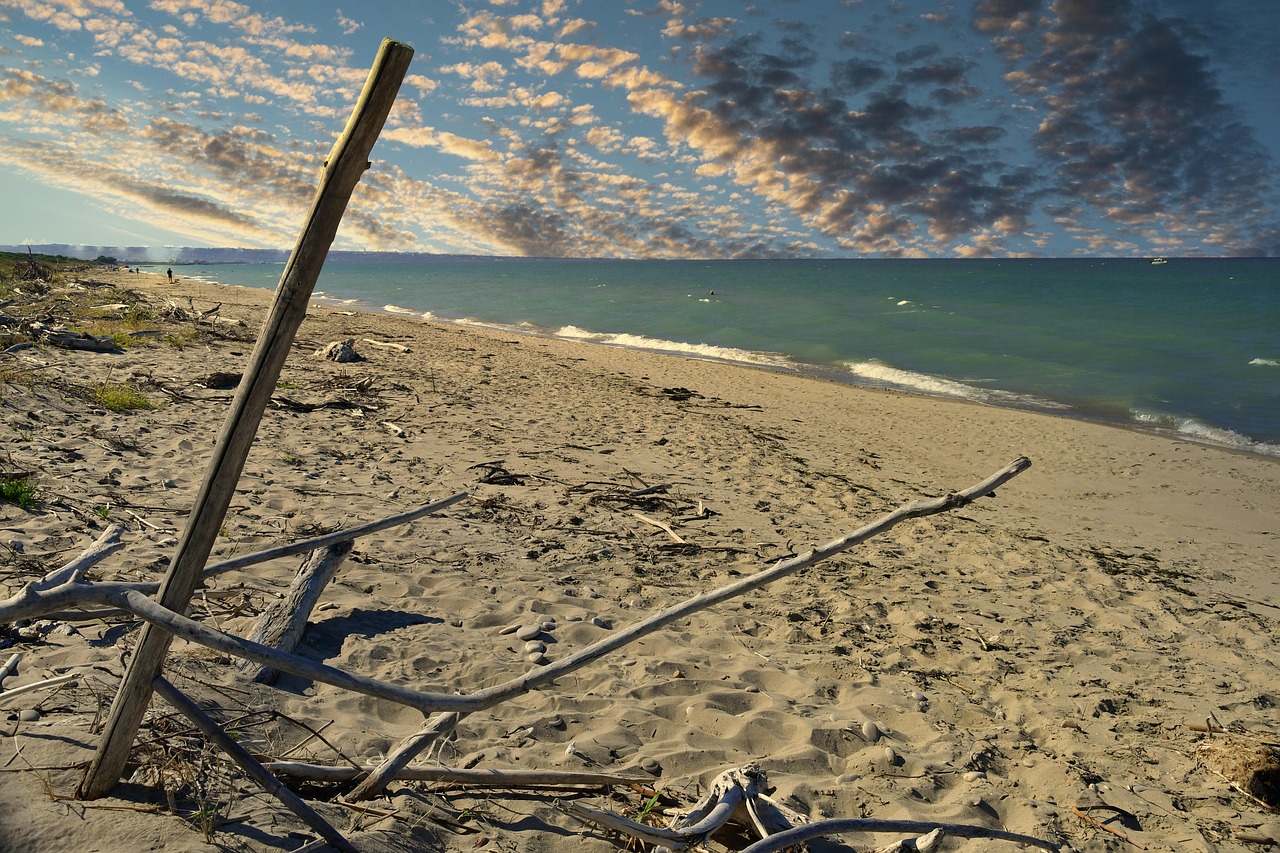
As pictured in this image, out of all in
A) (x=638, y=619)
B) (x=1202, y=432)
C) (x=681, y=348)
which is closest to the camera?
(x=638, y=619)

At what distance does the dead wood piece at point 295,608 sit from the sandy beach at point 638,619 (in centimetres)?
19

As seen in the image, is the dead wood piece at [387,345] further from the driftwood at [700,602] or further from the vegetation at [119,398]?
the driftwood at [700,602]

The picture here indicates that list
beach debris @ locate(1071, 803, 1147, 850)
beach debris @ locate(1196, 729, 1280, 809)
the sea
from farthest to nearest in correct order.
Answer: the sea, beach debris @ locate(1196, 729, 1280, 809), beach debris @ locate(1071, 803, 1147, 850)

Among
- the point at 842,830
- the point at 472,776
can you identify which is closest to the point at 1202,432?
the point at 842,830

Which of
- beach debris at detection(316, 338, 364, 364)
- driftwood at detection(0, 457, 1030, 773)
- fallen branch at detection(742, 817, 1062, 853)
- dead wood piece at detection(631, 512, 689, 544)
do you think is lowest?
dead wood piece at detection(631, 512, 689, 544)

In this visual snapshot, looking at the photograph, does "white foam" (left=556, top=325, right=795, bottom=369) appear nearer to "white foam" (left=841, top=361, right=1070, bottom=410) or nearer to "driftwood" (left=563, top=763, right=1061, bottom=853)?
"white foam" (left=841, top=361, right=1070, bottom=410)

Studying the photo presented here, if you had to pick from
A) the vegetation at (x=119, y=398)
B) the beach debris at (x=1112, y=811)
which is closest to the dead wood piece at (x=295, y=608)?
the beach debris at (x=1112, y=811)

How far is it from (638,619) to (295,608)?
92.4 inches

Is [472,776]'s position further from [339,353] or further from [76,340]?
[339,353]

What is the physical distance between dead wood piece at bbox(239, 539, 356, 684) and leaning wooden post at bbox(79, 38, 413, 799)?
1506mm

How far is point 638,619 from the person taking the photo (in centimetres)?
505

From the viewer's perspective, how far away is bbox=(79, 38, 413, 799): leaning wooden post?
1.76 metres

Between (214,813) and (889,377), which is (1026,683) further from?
(889,377)

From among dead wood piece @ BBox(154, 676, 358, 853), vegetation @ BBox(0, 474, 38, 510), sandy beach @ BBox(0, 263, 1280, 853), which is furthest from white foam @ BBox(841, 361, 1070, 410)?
dead wood piece @ BBox(154, 676, 358, 853)
